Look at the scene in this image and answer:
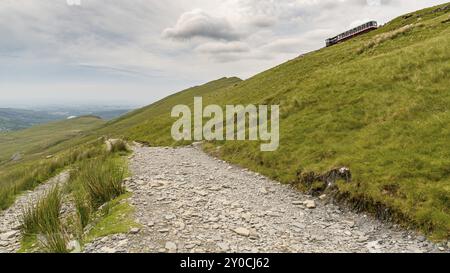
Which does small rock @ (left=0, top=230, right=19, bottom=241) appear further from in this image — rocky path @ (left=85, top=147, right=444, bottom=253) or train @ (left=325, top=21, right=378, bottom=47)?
train @ (left=325, top=21, right=378, bottom=47)

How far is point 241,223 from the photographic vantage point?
10.1 meters

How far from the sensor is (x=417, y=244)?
8.34 metres

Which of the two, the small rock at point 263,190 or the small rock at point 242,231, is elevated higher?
the small rock at point 263,190

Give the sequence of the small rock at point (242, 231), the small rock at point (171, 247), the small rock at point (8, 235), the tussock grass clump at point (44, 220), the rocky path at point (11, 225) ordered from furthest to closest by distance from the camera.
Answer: the small rock at point (8, 235) < the rocky path at point (11, 225) < the tussock grass clump at point (44, 220) < the small rock at point (242, 231) < the small rock at point (171, 247)

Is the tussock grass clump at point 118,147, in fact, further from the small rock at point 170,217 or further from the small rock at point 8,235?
the small rock at point 170,217

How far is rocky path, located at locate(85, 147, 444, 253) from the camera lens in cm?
850

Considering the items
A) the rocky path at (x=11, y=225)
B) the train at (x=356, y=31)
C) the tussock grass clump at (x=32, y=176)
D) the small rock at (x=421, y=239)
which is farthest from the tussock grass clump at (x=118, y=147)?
the train at (x=356, y=31)

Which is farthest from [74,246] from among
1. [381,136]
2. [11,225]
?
[381,136]

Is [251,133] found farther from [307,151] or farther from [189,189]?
[189,189]

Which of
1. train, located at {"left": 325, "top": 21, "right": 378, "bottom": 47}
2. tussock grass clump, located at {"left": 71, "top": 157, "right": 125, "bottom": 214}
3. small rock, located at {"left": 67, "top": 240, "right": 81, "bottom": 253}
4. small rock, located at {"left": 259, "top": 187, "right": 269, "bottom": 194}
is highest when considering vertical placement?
train, located at {"left": 325, "top": 21, "right": 378, "bottom": 47}

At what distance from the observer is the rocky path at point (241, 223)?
8.50 meters

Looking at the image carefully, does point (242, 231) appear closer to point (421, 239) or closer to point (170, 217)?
point (170, 217)

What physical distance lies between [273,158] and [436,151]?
814cm

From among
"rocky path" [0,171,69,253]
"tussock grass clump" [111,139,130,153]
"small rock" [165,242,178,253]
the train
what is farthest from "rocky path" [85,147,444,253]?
the train
